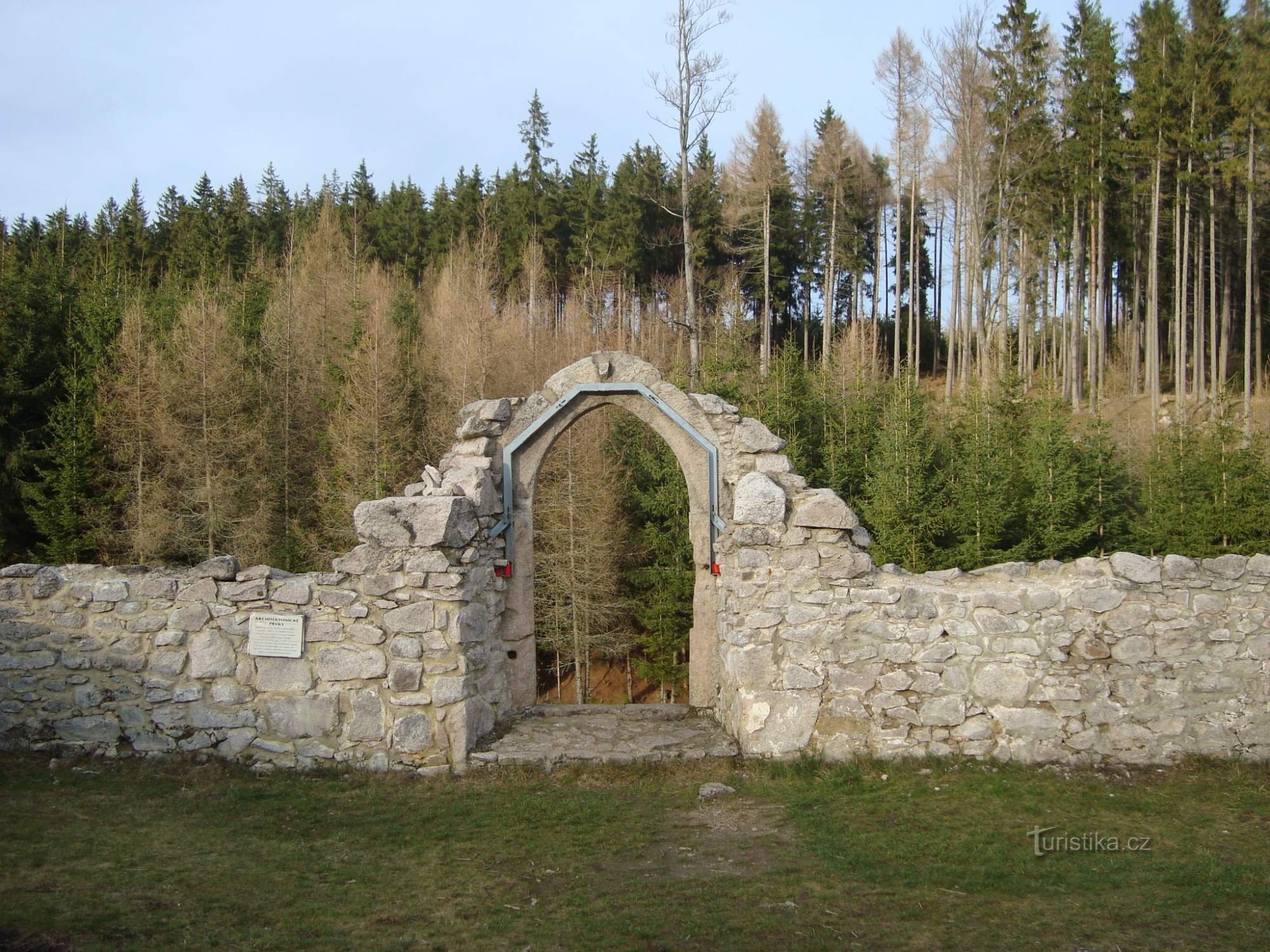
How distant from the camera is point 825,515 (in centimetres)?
785

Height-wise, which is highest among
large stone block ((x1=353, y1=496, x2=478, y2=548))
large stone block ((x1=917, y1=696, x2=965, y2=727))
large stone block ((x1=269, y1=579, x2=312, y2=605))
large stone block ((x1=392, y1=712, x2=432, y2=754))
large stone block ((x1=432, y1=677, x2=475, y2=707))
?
large stone block ((x1=353, y1=496, x2=478, y2=548))

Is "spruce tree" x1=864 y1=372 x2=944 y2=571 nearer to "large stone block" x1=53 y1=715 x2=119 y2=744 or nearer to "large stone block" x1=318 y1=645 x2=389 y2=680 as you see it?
"large stone block" x1=318 y1=645 x2=389 y2=680

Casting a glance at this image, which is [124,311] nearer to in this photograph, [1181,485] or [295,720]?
[295,720]

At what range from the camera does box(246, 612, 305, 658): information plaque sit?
7543 millimetres

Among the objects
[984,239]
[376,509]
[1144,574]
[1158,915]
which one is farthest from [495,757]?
[984,239]

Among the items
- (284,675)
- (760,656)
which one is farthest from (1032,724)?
(284,675)

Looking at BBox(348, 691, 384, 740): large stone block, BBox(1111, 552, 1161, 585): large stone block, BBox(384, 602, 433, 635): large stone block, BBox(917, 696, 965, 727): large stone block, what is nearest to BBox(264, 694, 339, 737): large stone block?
BBox(348, 691, 384, 740): large stone block

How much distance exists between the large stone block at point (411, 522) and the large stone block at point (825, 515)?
2.98 meters

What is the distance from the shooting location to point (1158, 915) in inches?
191

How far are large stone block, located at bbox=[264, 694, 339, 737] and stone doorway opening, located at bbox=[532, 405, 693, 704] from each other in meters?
7.75

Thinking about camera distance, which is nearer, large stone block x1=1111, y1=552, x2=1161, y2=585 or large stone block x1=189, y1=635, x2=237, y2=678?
large stone block x1=1111, y1=552, x2=1161, y2=585

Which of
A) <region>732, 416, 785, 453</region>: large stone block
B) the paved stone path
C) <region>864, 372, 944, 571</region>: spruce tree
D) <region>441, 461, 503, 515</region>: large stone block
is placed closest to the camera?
the paved stone path

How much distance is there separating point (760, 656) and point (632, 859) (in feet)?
8.05

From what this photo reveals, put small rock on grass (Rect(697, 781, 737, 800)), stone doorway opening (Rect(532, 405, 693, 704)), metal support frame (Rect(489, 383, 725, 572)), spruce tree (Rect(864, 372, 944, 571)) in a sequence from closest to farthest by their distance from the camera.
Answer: small rock on grass (Rect(697, 781, 737, 800)), metal support frame (Rect(489, 383, 725, 572)), spruce tree (Rect(864, 372, 944, 571)), stone doorway opening (Rect(532, 405, 693, 704))
